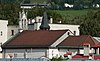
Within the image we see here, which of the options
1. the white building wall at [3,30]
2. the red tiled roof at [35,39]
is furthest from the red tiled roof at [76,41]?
the white building wall at [3,30]

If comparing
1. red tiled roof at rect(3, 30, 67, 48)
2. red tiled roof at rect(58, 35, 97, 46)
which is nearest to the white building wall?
red tiled roof at rect(3, 30, 67, 48)

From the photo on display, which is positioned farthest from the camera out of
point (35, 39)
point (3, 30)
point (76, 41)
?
point (3, 30)

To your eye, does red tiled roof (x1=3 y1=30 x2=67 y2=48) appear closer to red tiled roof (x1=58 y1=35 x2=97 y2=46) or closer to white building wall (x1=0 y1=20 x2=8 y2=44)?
red tiled roof (x1=58 y1=35 x2=97 y2=46)

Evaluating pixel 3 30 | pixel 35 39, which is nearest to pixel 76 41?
pixel 35 39

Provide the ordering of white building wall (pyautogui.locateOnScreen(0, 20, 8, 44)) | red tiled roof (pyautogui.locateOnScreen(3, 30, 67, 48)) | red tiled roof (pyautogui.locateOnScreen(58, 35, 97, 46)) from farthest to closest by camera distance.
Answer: white building wall (pyautogui.locateOnScreen(0, 20, 8, 44)) → red tiled roof (pyautogui.locateOnScreen(3, 30, 67, 48)) → red tiled roof (pyautogui.locateOnScreen(58, 35, 97, 46))

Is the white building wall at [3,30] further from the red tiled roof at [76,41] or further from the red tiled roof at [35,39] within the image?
the red tiled roof at [76,41]

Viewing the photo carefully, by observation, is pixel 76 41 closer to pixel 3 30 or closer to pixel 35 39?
pixel 35 39

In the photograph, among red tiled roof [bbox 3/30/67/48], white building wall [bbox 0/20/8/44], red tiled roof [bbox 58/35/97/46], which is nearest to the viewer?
red tiled roof [bbox 58/35/97/46]

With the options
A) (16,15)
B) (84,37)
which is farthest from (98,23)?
(84,37)

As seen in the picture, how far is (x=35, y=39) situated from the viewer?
75000mm

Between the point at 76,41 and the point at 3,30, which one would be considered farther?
the point at 3,30

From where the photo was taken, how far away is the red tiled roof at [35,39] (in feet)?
242

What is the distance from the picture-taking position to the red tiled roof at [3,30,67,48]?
2899 inches

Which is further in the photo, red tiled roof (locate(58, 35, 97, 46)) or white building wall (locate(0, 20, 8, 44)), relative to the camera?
white building wall (locate(0, 20, 8, 44))
